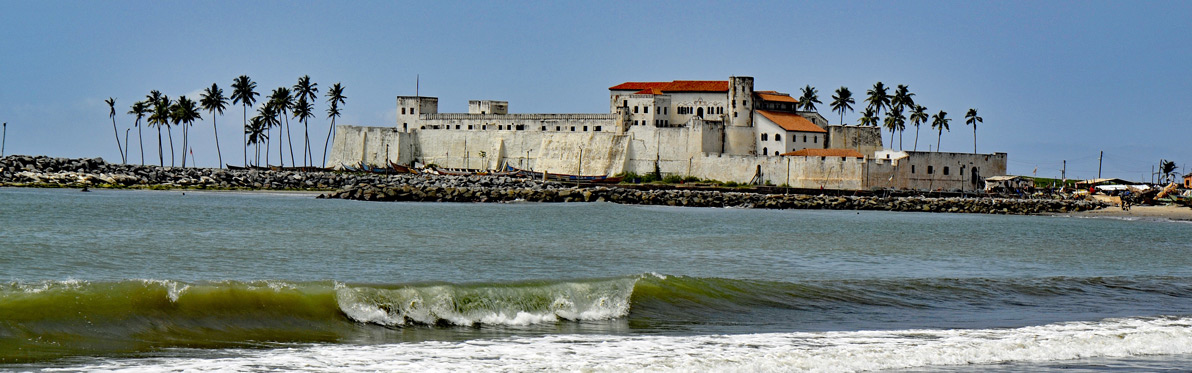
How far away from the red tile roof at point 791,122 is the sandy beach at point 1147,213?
23.2 meters

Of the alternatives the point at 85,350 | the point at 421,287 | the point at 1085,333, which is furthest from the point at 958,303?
the point at 85,350

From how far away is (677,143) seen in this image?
7744cm

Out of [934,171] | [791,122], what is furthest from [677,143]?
[934,171]

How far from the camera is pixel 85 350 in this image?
10.3 metres

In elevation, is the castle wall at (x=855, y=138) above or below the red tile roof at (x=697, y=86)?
below

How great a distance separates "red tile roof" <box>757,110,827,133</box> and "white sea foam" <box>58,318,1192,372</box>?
62508mm

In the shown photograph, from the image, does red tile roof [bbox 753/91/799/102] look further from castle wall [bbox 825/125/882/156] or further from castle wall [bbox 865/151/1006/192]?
castle wall [bbox 865/151/1006/192]

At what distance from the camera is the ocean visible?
10555mm

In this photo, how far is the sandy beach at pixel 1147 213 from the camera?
50469mm

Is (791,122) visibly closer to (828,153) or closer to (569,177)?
(828,153)

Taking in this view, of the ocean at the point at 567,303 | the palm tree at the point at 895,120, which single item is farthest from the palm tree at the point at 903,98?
the ocean at the point at 567,303

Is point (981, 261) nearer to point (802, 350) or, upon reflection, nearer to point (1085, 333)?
point (1085, 333)

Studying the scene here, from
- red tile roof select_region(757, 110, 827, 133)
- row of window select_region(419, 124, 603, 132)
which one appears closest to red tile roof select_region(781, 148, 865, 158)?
red tile roof select_region(757, 110, 827, 133)

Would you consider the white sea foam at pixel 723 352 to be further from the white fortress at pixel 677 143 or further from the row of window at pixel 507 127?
the row of window at pixel 507 127
